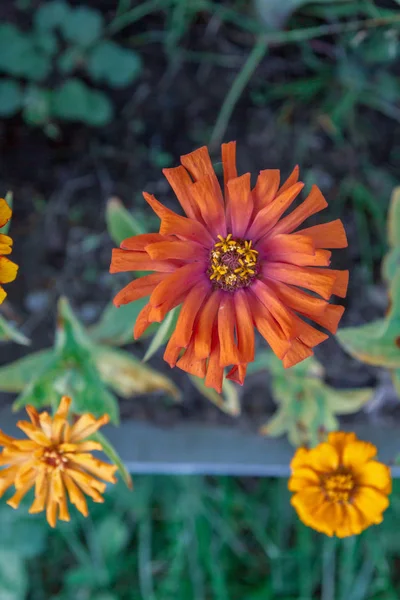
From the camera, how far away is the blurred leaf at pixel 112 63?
1531mm

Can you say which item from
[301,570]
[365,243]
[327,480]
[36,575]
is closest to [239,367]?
[327,480]

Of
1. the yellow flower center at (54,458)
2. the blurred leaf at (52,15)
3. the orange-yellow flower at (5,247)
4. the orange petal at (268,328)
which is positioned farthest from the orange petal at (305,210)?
the blurred leaf at (52,15)

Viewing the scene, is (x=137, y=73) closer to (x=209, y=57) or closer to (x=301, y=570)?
(x=209, y=57)

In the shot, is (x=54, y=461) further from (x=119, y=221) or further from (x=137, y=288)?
(x=119, y=221)

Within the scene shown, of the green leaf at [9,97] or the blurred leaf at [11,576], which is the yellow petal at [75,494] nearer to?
the blurred leaf at [11,576]

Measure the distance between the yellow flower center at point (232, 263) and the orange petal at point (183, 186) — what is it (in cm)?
A: 6

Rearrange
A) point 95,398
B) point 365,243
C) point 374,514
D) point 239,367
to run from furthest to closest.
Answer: point 365,243
point 95,398
point 374,514
point 239,367

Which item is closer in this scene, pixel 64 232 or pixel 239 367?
pixel 239 367

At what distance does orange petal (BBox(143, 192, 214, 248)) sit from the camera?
756mm

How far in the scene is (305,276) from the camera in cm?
78

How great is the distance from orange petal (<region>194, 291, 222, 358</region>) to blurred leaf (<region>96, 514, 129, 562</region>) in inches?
35.1

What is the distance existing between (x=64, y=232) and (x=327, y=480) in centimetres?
89

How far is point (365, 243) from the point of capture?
156 cm

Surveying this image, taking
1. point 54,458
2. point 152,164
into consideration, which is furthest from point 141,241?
point 152,164
